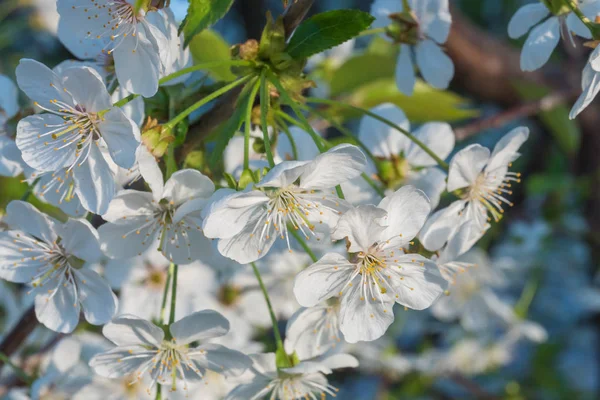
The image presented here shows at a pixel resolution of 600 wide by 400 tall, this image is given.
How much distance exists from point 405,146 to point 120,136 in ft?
1.28

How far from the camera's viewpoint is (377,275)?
0.61 m

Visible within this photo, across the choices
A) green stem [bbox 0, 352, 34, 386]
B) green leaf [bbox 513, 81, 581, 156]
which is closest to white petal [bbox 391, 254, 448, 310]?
green stem [bbox 0, 352, 34, 386]

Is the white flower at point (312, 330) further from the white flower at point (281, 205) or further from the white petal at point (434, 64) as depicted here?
the white petal at point (434, 64)

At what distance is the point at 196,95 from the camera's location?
2.07 feet

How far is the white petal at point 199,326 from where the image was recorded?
0.62m

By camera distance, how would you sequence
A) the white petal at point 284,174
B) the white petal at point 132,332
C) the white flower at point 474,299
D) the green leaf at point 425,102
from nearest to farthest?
the white petal at point 284,174
the white petal at point 132,332
the green leaf at point 425,102
the white flower at point 474,299

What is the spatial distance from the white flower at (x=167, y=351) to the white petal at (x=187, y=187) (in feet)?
0.40

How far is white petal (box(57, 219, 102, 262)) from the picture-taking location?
600mm

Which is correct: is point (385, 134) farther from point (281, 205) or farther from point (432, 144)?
point (281, 205)

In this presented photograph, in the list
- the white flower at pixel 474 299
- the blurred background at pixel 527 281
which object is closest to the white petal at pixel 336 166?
the blurred background at pixel 527 281

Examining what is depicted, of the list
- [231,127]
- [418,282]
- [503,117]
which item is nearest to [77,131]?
[231,127]

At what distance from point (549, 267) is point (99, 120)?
1.76 meters

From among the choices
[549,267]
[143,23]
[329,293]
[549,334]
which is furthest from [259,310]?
[549,334]

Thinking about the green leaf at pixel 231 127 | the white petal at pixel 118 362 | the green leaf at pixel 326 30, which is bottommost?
the white petal at pixel 118 362
